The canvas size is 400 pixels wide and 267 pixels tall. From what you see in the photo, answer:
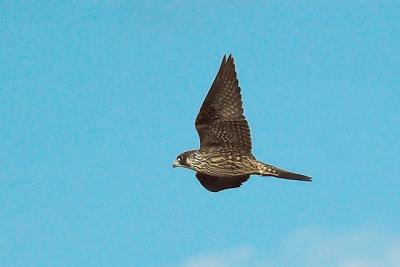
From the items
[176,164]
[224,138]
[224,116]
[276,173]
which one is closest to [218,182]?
[176,164]

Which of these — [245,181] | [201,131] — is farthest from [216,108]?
[245,181]

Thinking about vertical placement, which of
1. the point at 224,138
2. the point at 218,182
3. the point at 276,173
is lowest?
the point at 276,173

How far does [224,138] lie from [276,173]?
1190 mm

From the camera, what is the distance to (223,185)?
1414 centimetres

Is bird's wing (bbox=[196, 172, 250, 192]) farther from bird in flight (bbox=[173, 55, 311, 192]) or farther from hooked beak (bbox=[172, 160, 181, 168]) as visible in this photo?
hooked beak (bbox=[172, 160, 181, 168])

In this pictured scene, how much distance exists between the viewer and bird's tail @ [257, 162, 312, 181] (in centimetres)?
1242

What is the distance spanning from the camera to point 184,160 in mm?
13508

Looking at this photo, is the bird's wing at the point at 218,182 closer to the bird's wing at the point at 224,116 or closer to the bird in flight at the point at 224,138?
the bird in flight at the point at 224,138

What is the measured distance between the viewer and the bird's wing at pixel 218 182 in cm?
1387

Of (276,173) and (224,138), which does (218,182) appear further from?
(276,173)

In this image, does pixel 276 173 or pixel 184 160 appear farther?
pixel 184 160

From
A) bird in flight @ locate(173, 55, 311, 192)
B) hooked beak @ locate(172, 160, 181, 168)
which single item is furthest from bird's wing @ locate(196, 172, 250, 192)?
hooked beak @ locate(172, 160, 181, 168)

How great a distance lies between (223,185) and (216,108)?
1.61m

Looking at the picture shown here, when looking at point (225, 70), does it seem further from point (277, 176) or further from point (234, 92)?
point (277, 176)
